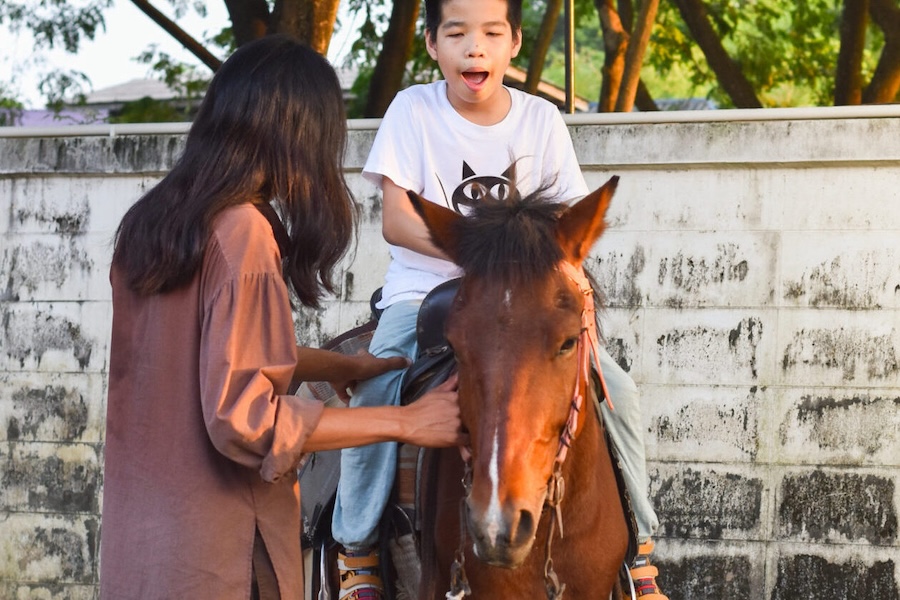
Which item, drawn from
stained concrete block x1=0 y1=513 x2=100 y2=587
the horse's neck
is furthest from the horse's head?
stained concrete block x1=0 y1=513 x2=100 y2=587

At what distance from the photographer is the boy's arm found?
3557mm

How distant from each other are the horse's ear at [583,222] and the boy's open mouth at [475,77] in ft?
3.24

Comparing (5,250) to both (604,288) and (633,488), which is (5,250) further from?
(633,488)

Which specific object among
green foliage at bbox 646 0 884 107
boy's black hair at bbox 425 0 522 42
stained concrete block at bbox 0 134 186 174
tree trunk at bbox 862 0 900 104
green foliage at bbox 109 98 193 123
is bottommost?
stained concrete block at bbox 0 134 186 174

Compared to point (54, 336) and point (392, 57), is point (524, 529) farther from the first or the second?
point (392, 57)

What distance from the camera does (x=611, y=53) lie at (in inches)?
444

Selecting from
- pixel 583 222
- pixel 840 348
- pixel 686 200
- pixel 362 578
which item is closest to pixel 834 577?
pixel 840 348

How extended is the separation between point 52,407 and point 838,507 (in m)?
4.29

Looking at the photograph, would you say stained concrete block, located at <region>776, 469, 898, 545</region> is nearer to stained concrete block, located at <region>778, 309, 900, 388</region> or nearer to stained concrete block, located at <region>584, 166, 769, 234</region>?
stained concrete block, located at <region>778, 309, 900, 388</region>

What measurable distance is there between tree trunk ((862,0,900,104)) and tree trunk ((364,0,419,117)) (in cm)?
443

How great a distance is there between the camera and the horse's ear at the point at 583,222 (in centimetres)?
295

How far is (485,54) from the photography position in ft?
12.5

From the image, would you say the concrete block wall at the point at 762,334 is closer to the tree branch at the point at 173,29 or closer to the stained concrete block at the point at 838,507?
the stained concrete block at the point at 838,507

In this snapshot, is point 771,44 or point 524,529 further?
point 771,44
